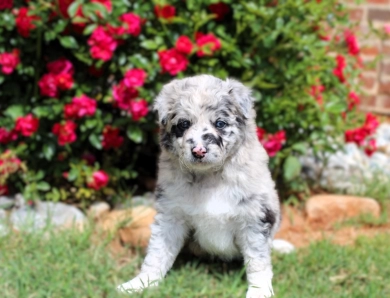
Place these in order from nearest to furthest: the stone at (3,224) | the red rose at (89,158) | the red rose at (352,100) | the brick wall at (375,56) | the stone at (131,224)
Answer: the stone at (3,224)
the stone at (131,224)
the red rose at (89,158)
the red rose at (352,100)
the brick wall at (375,56)

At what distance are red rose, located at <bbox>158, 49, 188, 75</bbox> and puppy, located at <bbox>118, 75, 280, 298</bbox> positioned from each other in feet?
3.42

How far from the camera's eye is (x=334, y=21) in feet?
16.7

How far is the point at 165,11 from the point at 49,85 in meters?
1.00

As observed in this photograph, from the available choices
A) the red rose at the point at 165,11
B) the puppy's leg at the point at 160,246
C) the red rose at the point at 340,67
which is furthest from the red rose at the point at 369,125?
the puppy's leg at the point at 160,246

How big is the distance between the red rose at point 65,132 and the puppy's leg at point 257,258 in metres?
1.69

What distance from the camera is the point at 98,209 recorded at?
4836 mm

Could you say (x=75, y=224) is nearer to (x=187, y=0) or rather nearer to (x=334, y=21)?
(x=187, y=0)

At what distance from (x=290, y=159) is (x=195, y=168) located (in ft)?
6.57

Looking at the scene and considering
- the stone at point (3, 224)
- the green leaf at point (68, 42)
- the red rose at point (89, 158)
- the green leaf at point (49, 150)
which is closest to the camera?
the stone at point (3, 224)

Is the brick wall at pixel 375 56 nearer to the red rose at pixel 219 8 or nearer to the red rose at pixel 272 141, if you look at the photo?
the red rose at pixel 272 141

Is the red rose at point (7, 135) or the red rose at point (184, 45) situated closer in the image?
the red rose at point (184, 45)

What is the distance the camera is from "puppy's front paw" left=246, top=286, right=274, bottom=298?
3.30m

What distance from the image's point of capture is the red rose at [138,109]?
446cm

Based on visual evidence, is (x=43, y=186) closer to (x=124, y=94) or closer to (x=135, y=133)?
(x=135, y=133)
